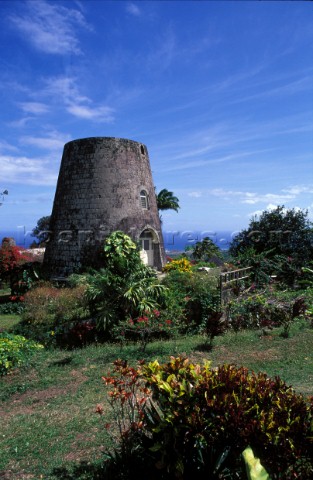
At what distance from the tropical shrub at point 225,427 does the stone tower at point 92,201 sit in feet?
43.2

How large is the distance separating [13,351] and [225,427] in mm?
6661

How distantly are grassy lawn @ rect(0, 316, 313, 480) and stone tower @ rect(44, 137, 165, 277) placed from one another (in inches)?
304

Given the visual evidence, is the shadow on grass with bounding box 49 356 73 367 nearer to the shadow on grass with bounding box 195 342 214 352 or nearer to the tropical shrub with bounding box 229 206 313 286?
the shadow on grass with bounding box 195 342 214 352

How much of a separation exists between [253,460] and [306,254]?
51.5ft

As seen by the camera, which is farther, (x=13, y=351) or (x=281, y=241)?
(x=281, y=241)

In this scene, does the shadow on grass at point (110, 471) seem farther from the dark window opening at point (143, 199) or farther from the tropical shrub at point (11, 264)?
the dark window opening at point (143, 199)

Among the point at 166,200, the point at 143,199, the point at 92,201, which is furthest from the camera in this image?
the point at 166,200

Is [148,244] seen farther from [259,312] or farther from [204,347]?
[204,347]

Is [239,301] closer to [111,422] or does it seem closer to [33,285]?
[111,422]

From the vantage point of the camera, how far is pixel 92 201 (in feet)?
54.2

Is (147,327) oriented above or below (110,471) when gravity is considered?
above

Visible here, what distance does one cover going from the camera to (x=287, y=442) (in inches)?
108

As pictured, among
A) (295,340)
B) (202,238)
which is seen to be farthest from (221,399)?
(202,238)

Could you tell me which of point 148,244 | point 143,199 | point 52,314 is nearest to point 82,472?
point 52,314
